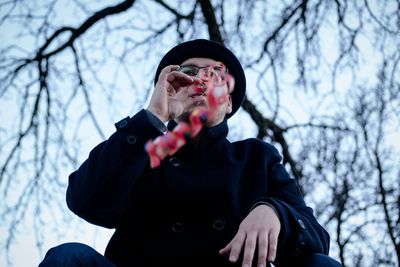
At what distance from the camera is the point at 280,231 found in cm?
128

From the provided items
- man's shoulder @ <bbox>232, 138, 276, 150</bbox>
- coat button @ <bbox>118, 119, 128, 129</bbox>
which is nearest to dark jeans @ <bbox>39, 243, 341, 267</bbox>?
coat button @ <bbox>118, 119, 128, 129</bbox>

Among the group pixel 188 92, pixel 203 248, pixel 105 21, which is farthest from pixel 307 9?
pixel 203 248

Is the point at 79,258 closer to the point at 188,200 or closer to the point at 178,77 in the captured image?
the point at 188,200

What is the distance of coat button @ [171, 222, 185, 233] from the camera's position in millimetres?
1460

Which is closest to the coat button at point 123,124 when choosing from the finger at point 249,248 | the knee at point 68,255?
the knee at point 68,255

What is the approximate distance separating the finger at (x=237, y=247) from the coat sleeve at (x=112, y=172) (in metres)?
0.35

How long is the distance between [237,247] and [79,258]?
1.40ft

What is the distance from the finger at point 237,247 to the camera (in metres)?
1.15

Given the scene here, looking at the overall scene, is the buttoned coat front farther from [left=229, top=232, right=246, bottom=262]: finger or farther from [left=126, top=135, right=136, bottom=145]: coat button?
[left=229, top=232, right=246, bottom=262]: finger

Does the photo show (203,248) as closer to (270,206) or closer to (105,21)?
(270,206)

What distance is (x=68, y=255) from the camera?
121cm

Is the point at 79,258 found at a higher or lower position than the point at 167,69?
lower

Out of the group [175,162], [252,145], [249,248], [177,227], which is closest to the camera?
[249,248]

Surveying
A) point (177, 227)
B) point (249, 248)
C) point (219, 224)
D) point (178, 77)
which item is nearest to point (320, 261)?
point (249, 248)
